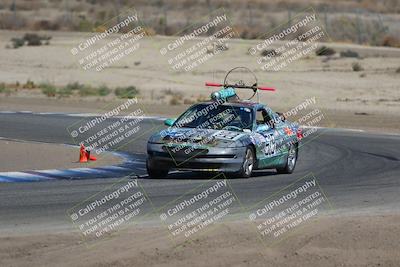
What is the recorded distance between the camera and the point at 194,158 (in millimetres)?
16891

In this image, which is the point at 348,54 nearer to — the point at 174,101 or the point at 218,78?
the point at 218,78

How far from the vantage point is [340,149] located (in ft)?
79.9

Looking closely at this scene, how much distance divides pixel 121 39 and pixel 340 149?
30377 millimetres

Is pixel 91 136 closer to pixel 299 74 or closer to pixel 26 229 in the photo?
pixel 26 229

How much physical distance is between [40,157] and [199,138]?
188 inches

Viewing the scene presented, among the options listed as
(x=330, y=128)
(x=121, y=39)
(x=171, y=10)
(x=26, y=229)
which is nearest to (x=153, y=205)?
(x=26, y=229)

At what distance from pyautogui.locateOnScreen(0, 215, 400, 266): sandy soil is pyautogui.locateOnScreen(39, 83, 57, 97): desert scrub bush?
29.3m

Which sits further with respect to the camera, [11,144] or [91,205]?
[11,144]

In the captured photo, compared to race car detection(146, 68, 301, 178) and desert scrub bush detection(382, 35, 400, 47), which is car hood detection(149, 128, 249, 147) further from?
desert scrub bush detection(382, 35, 400, 47)

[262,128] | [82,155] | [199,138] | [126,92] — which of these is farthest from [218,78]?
[199,138]
